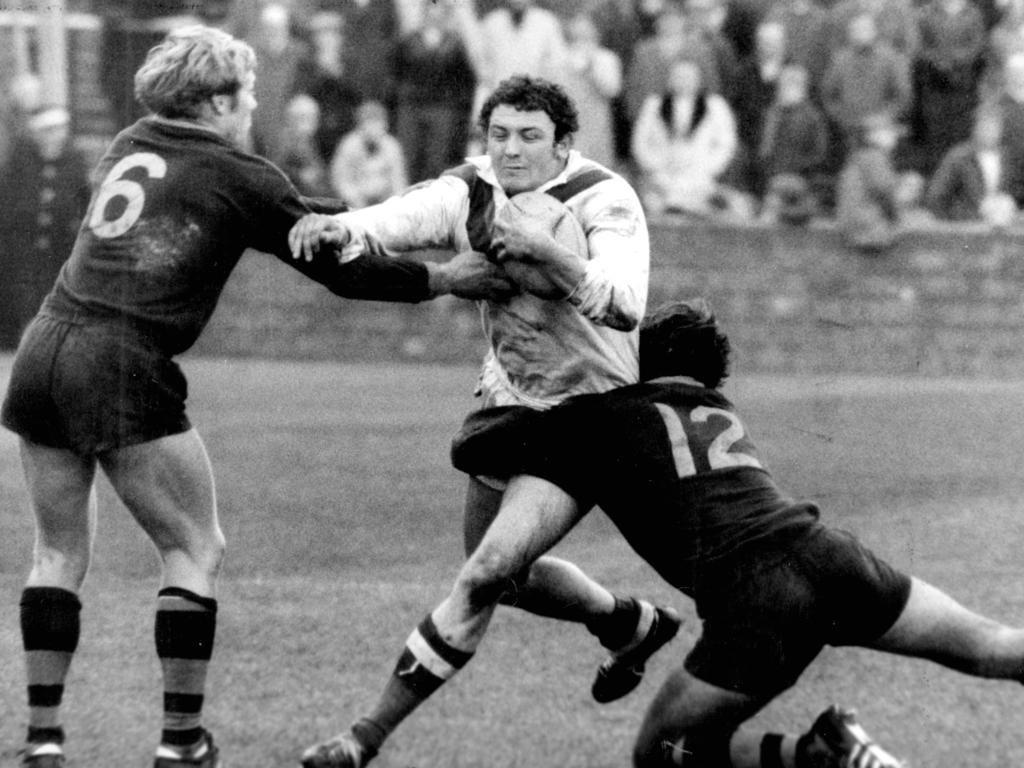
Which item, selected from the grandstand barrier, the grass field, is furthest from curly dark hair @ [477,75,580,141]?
the grandstand barrier

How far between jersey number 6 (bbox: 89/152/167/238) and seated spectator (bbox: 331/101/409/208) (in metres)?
11.3

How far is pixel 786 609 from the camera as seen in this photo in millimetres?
5371

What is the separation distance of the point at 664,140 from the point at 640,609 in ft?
34.3

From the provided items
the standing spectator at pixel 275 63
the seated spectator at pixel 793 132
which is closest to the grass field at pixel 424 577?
the seated spectator at pixel 793 132

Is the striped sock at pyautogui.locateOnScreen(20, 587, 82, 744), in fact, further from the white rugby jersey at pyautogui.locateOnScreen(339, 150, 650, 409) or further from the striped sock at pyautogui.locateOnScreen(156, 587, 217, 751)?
the white rugby jersey at pyautogui.locateOnScreen(339, 150, 650, 409)

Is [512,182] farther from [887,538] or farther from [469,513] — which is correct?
[887,538]

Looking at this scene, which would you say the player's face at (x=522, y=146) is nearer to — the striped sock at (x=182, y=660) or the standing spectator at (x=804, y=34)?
the striped sock at (x=182, y=660)

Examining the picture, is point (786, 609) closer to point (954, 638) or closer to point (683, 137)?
point (954, 638)

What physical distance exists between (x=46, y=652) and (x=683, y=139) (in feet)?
38.5

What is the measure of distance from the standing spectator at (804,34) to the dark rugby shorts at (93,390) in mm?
11667

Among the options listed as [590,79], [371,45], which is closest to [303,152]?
[371,45]

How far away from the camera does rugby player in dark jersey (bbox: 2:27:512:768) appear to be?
5.81 meters

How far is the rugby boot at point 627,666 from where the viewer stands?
6832mm

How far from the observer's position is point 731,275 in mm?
18188
